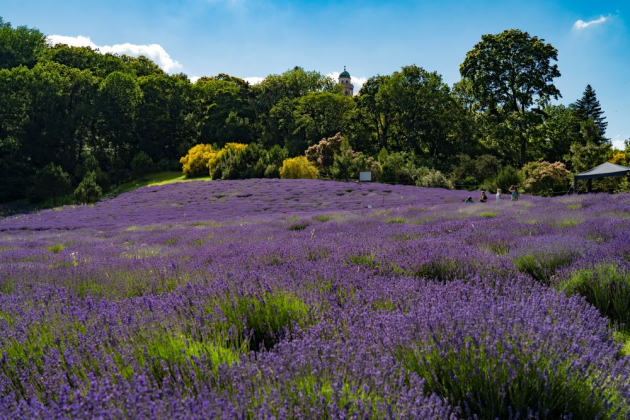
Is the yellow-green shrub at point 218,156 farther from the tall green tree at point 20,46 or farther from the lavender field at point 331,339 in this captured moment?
the lavender field at point 331,339

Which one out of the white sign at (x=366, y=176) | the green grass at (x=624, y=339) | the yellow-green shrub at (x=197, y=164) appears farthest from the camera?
the yellow-green shrub at (x=197, y=164)

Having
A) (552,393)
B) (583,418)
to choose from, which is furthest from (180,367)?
(583,418)

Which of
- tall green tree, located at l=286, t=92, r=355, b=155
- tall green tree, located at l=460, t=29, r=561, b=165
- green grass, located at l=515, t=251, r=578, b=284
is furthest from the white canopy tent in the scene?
tall green tree, located at l=286, t=92, r=355, b=155

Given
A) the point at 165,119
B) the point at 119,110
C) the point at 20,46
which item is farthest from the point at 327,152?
the point at 20,46

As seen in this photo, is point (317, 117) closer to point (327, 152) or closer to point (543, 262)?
point (327, 152)

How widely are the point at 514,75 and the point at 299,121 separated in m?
23.6

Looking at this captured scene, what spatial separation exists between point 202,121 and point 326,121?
54.0 ft

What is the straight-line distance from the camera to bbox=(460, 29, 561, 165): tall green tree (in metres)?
31.6

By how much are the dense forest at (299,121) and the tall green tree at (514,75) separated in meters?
0.09

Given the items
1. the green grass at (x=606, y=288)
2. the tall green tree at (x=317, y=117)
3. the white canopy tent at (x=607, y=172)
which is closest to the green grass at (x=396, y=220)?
the green grass at (x=606, y=288)

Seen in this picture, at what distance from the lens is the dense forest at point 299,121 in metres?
32.1

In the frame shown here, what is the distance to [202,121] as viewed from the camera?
2045 inches

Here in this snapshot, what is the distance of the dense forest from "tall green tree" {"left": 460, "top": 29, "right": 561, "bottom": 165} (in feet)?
0.29

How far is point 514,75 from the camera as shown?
32.5 meters
